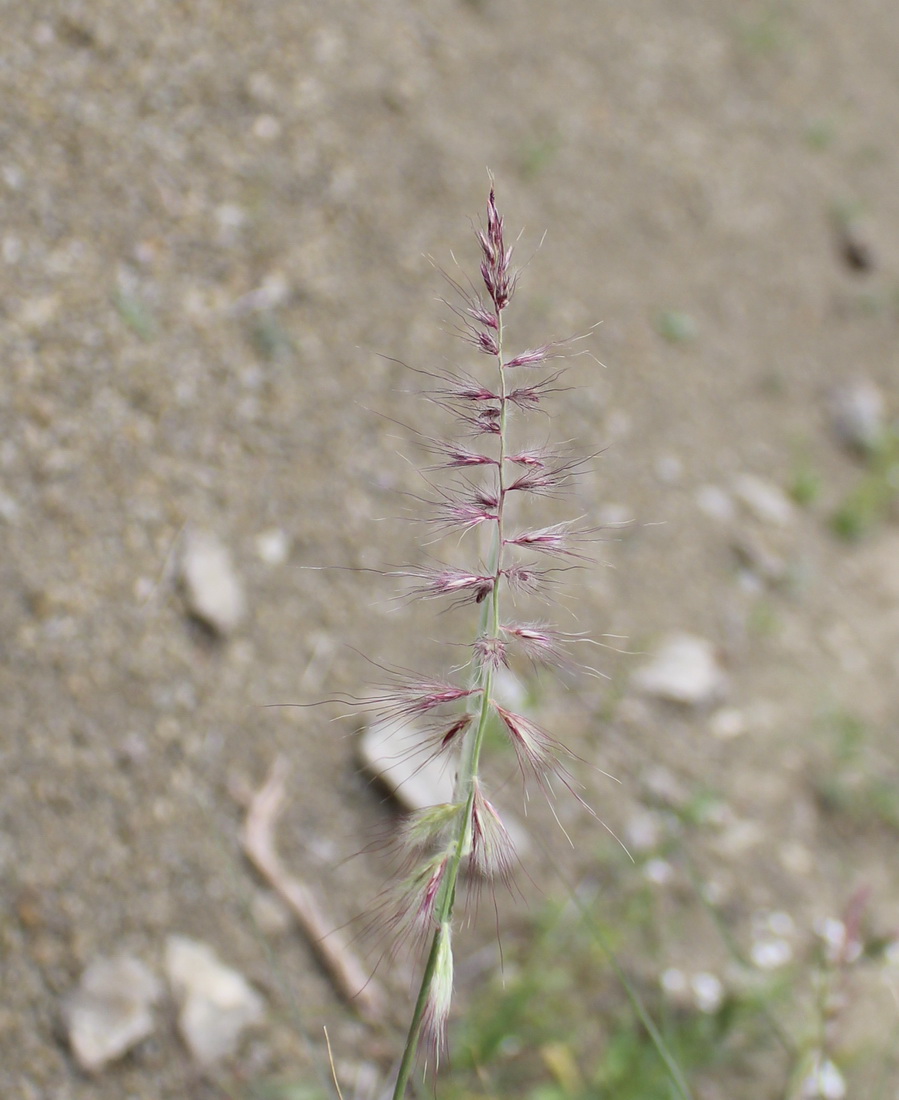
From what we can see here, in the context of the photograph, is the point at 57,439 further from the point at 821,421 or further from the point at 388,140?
the point at 821,421

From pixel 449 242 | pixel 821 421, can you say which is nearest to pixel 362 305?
pixel 449 242

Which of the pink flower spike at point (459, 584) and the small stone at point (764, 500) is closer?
the pink flower spike at point (459, 584)

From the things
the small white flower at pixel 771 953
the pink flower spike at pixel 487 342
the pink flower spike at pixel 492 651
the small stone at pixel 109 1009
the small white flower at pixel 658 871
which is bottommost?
the small white flower at pixel 771 953

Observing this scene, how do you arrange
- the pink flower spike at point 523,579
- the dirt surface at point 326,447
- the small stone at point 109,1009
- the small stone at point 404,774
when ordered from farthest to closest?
the small stone at point 404,774 < the dirt surface at point 326,447 < the small stone at point 109,1009 < the pink flower spike at point 523,579

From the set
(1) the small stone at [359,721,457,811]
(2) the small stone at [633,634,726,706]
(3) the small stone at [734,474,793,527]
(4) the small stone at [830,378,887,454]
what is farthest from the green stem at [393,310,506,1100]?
(4) the small stone at [830,378,887,454]

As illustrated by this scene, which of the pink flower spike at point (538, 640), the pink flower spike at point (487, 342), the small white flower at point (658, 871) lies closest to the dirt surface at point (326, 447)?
the small white flower at point (658, 871)

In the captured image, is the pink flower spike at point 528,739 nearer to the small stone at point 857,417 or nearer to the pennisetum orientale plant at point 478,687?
the pennisetum orientale plant at point 478,687

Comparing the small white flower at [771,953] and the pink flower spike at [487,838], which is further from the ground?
the pink flower spike at [487,838]
